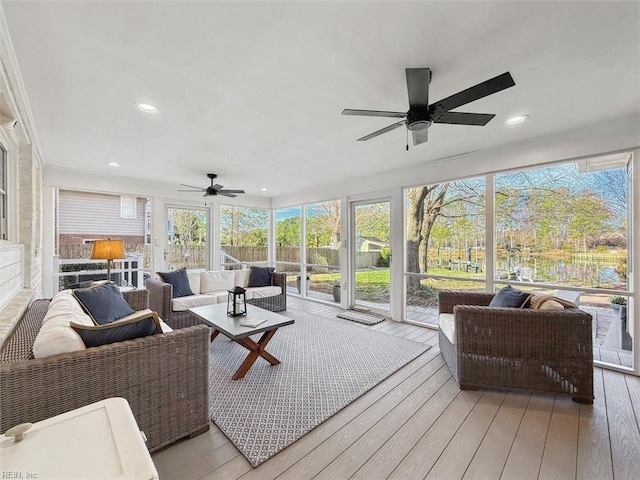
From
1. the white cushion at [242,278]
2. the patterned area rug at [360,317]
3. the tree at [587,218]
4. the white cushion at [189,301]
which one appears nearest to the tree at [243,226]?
the white cushion at [242,278]

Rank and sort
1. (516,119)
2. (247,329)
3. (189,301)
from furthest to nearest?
(189,301) < (516,119) < (247,329)

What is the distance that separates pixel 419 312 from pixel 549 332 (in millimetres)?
2230

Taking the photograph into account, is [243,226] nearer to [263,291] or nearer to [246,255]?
[246,255]

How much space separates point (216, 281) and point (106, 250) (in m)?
1.63

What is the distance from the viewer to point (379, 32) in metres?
1.62

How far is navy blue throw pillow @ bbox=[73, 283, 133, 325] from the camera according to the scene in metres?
2.45

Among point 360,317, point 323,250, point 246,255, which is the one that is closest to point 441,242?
point 360,317

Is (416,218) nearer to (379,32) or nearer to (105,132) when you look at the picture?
(379,32)

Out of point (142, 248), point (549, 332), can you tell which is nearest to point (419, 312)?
point (549, 332)

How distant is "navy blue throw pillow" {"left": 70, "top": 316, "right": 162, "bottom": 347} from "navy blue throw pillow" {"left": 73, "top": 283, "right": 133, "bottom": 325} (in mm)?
948

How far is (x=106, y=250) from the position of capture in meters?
3.69

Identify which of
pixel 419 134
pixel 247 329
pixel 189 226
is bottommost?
pixel 247 329

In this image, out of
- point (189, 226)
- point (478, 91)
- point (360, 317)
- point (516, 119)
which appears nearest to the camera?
point (478, 91)

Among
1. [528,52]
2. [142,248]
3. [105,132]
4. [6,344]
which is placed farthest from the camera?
[142,248]
